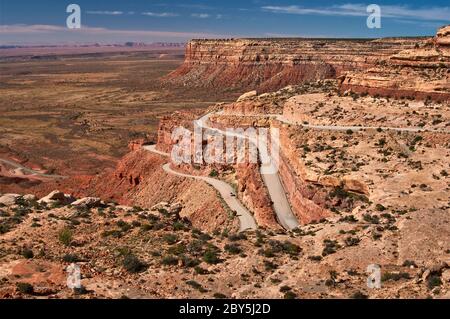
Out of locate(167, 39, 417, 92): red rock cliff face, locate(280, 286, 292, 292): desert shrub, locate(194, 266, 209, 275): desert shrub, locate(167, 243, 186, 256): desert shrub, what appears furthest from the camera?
locate(167, 39, 417, 92): red rock cliff face

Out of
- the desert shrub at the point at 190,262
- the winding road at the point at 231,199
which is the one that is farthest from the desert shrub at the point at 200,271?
the winding road at the point at 231,199

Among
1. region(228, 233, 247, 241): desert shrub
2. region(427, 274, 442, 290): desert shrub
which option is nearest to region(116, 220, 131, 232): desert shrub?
region(228, 233, 247, 241): desert shrub

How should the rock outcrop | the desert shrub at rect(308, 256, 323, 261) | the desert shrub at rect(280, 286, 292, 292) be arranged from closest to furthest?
1. the desert shrub at rect(280, 286, 292, 292)
2. the desert shrub at rect(308, 256, 323, 261)
3. the rock outcrop

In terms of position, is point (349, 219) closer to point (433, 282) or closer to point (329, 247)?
point (329, 247)

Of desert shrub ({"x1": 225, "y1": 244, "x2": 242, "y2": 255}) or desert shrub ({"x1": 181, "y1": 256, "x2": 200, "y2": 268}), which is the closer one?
desert shrub ({"x1": 181, "y1": 256, "x2": 200, "y2": 268})

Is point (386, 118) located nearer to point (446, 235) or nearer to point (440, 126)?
point (440, 126)

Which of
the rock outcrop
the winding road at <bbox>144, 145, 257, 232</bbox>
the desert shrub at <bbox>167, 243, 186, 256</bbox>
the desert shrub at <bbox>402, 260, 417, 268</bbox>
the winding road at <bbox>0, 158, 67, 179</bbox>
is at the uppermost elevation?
the rock outcrop

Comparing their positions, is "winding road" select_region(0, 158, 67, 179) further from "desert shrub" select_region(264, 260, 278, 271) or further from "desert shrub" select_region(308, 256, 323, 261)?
"desert shrub" select_region(308, 256, 323, 261)
